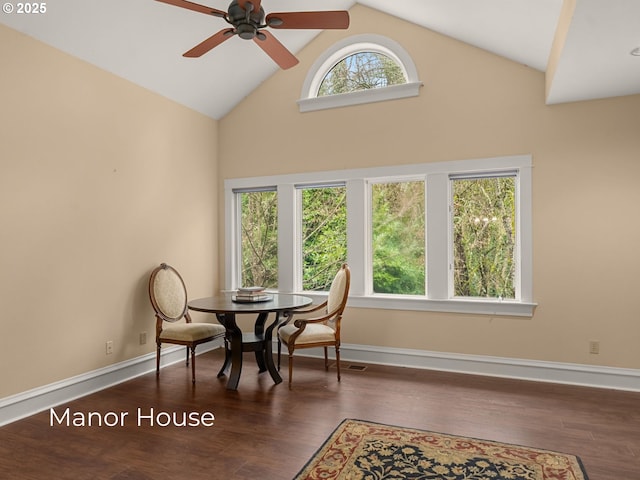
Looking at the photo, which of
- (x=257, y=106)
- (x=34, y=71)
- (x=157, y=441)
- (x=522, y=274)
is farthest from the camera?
(x=257, y=106)

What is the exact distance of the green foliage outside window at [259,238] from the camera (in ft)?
16.9

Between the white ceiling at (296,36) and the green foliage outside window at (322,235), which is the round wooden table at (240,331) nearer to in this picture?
the green foliage outside window at (322,235)

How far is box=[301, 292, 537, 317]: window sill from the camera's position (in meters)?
4.00

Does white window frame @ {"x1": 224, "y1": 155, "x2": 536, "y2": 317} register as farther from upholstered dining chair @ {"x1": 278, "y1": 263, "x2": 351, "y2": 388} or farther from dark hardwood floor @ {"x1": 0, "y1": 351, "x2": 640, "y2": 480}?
dark hardwood floor @ {"x1": 0, "y1": 351, "x2": 640, "y2": 480}

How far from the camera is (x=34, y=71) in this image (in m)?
3.25

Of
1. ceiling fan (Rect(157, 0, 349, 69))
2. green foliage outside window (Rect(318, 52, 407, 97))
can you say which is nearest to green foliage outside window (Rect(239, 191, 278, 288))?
green foliage outside window (Rect(318, 52, 407, 97))

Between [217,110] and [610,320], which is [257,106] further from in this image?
[610,320]

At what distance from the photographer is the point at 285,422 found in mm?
3047

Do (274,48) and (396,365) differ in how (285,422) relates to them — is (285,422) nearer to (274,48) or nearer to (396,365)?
(396,365)

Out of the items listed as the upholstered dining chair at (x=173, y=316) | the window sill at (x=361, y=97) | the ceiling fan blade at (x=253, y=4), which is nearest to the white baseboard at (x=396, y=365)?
the upholstered dining chair at (x=173, y=316)

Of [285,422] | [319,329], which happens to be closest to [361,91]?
[319,329]

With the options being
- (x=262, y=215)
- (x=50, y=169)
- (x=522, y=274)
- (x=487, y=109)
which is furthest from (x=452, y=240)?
(x=50, y=169)

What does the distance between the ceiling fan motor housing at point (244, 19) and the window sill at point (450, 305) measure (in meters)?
2.84

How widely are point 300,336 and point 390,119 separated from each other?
236cm
